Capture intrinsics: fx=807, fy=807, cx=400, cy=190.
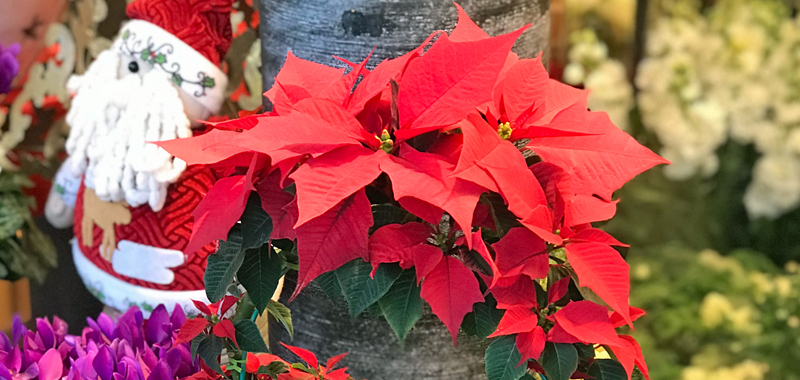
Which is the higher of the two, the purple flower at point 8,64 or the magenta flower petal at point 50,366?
the purple flower at point 8,64

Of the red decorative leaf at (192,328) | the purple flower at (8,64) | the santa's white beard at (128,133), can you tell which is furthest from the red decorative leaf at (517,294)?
the purple flower at (8,64)

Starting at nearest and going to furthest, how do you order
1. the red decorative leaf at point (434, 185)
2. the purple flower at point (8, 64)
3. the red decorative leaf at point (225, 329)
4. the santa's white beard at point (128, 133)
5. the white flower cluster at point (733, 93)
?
the red decorative leaf at point (434, 185) → the red decorative leaf at point (225, 329) → the santa's white beard at point (128, 133) → the purple flower at point (8, 64) → the white flower cluster at point (733, 93)

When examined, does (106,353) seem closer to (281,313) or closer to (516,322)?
(281,313)

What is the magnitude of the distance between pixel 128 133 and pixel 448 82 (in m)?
0.45

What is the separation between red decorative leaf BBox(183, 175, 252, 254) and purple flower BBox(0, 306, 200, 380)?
164 millimetres

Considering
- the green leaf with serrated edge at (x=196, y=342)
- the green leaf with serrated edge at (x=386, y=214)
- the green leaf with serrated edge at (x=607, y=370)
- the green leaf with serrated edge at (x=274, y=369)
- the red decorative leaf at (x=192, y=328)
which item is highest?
the green leaf with serrated edge at (x=386, y=214)

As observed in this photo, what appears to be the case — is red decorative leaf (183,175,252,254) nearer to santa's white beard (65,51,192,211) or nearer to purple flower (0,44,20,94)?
santa's white beard (65,51,192,211)

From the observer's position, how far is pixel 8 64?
983 millimetres

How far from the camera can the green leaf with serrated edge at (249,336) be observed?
0.55m

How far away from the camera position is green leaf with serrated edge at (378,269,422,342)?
19.1 inches

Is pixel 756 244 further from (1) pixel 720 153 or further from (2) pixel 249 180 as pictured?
(2) pixel 249 180

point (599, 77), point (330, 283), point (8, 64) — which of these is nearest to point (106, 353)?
point (330, 283)

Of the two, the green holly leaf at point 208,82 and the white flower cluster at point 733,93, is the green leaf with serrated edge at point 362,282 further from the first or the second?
the white flower cluster at point 733,93

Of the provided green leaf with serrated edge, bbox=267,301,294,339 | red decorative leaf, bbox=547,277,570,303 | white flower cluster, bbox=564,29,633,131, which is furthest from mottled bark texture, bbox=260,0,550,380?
white flower cluster, bbox=564,29,633,131
